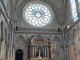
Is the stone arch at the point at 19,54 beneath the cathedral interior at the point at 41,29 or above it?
beneath

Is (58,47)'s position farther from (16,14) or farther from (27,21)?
(16,14)

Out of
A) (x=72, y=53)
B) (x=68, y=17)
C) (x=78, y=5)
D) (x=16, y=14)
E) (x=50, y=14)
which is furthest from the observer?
(x=50, y=14)

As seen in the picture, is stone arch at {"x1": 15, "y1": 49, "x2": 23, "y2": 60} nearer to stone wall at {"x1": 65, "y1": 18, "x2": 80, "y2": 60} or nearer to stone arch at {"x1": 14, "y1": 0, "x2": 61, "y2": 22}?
stone arch at {"x1": 14, "y1": 0, "x2": 61, "y2": 22}

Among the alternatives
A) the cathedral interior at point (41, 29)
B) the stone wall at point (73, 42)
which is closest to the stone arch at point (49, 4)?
the cathedral interior at point (41, 29)

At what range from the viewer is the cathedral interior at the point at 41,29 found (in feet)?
62.8

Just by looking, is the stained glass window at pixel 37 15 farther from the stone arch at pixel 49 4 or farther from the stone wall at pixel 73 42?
the stone wall at pixel 73 42

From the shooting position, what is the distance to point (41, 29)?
2256cm

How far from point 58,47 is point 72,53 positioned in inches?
150

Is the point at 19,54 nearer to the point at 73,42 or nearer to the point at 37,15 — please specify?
the point at 37,15

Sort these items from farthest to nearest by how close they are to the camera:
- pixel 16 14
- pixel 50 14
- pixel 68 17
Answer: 1. pixel 50 14
2. pixel 16 14
3. pixel 68 17

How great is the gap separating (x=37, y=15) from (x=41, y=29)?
2720 millimetres

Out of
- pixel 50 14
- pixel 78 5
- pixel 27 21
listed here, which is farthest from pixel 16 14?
pixel 78 5

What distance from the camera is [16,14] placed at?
2222 cm

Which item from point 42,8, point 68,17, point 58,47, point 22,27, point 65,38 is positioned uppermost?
point 42,8
